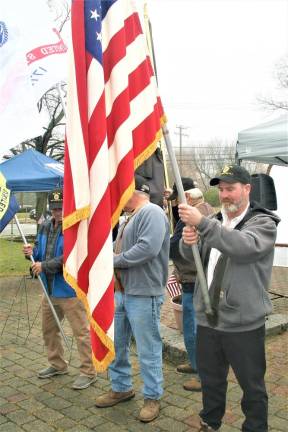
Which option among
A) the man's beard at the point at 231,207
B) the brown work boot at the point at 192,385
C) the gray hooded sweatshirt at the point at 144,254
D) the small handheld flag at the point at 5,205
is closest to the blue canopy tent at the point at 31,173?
the small handheld flag at the point at 5,205

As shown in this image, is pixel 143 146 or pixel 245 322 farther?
pixel 143 146

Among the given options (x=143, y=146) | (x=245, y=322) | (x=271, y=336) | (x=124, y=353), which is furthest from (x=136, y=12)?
(x=271, y=336)

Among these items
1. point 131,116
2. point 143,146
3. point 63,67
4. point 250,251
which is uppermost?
point 63,67

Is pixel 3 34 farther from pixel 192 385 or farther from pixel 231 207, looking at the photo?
pixel 192 385

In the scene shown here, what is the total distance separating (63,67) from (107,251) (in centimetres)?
195

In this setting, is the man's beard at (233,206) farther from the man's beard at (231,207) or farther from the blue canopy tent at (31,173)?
the blue canopy tent at (31,173)

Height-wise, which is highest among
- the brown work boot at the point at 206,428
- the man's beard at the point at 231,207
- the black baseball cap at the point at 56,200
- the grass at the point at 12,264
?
the black baseball cap at the point at 56,200

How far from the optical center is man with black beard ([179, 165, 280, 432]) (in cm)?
288

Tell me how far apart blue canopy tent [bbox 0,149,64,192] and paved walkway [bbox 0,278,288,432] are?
3116 millimetres

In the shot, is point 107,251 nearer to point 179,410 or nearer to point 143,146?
point 143,146

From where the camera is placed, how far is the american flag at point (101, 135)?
10.0 ft

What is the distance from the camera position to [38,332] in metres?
6.47

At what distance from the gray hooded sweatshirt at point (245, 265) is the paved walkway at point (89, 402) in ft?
4.03

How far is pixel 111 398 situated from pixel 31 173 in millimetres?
5000
